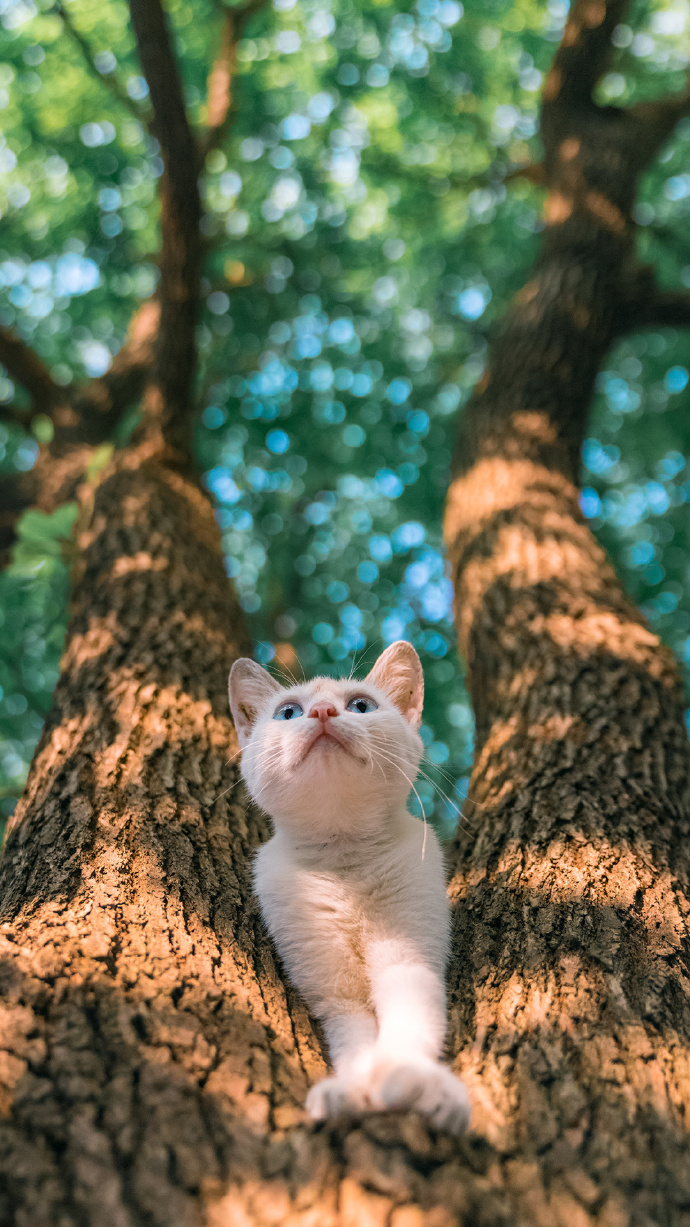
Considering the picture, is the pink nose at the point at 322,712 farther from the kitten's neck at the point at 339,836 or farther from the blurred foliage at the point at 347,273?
the blurred foliage at the point at 347,273

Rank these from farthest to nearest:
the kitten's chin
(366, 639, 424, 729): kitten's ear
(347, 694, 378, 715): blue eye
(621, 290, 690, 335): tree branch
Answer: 1. (621, 290, 690, 335): tree branch
2. (366, 639, 424, 729): kitten's ear
3. (347, 694, 378, 715): blue eye
4. the kitten's chin

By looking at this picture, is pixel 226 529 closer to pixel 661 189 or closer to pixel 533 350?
pixel 533 350

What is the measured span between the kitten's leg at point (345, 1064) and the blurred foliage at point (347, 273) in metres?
5.18

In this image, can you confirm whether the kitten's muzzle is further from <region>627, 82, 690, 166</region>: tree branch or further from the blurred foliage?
<region>627, 82, 690, 166</region>: tree branch

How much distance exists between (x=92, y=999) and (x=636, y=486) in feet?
26.1

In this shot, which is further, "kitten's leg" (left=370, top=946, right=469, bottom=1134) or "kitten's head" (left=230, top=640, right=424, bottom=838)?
"kitten's head" (left=230, top=640, right=424, bottom=838)

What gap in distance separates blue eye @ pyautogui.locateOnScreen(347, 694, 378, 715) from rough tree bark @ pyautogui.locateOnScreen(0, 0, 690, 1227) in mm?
564

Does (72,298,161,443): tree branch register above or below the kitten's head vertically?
above

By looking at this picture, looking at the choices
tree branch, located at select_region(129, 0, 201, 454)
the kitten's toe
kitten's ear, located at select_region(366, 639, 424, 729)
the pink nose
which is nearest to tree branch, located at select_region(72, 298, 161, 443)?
tree branch, located at select_region(129, 0, 201, 454)

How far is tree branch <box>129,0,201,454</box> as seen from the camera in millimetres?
3898

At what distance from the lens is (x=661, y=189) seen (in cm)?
786

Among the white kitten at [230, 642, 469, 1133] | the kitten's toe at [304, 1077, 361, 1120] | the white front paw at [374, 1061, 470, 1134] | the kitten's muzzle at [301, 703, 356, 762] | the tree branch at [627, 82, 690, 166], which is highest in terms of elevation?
the tree branch at [627, 82, 690, 166]

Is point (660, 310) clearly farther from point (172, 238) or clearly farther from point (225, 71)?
point (225, 71)

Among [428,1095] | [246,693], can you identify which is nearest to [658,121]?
[246,693]
